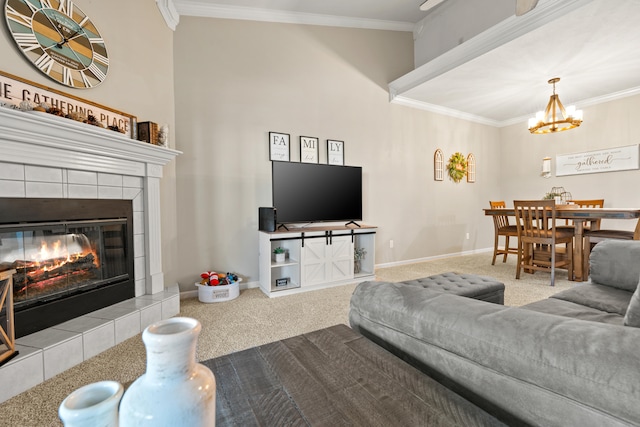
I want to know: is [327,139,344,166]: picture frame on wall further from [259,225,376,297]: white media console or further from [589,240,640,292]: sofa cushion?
[589,240,640,292]: sofa cushion

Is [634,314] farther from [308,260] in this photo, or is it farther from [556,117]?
[556,117]

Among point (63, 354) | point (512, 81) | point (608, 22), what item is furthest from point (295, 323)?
point (512, 81)

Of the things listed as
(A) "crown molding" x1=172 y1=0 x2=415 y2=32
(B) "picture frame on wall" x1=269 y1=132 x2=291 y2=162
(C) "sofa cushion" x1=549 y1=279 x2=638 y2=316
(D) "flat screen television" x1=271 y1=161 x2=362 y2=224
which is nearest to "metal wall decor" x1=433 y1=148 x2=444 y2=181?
(D) "flat screen television" x1=271 y1=161 x2=362 y2=224

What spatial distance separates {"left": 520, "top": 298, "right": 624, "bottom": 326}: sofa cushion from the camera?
138cm

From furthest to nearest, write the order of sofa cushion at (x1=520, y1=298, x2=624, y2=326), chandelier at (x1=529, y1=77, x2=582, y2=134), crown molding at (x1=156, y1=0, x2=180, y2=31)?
chandelier at (x1=529, y1=77, x2=582, y2=134)
crown molding at (x1=156, y1=0, x2=180, y2=31)
sofa cushion at (x1=520, y1=298, x2=624, y2=326)

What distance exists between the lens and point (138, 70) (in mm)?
2570

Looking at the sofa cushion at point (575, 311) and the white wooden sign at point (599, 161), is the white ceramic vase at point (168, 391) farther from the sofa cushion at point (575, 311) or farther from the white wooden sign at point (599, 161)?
the white wooden sign at point (599, 161)

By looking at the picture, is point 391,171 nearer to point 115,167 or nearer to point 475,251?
point 475,251

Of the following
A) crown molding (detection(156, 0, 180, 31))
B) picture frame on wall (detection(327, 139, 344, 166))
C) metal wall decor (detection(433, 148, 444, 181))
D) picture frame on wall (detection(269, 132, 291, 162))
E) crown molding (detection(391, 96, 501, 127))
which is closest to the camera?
crown molding (detection(156, 0, 180, 31))

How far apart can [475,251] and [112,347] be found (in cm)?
Result: 567

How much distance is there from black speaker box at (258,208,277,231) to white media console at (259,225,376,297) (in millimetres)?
75

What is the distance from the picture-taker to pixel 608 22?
273cm

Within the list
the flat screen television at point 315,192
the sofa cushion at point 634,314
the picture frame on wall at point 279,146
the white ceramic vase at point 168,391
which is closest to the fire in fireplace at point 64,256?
the flat screen television at point 315,192

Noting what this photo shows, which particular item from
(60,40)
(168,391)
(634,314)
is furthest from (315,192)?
(168,391)
